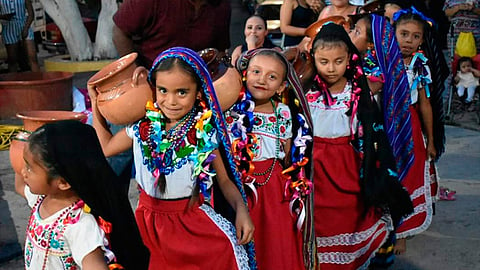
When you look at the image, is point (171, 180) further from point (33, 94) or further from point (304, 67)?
point (33, 94)

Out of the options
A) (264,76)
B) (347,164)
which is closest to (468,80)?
(347,164)

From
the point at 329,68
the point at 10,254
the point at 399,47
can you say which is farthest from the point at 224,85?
the point at 10,254

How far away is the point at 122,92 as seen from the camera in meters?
3.00

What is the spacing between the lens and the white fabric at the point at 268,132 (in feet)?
11.9

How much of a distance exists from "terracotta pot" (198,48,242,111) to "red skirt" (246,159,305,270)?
1.79 ft

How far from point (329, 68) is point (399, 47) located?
80 cm

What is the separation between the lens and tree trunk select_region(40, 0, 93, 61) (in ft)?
35.9

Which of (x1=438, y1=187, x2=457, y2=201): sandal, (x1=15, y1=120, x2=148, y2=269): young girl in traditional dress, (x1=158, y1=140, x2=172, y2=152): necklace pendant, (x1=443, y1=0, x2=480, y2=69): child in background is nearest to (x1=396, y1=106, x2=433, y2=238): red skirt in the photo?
(x1=438, y1=187, x2=457, y2=201): sandal

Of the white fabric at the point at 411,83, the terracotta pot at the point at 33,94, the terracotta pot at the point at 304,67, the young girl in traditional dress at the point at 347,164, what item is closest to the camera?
the terracotta pot at the point at 304,67

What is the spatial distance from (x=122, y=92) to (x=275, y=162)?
1.01m

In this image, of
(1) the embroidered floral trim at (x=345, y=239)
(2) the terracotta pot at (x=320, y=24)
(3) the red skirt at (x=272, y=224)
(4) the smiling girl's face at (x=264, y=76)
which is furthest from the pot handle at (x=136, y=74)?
(1) the embroidered floral trim at (x=345, y=239)

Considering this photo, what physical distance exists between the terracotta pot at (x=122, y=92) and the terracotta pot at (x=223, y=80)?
31 cm

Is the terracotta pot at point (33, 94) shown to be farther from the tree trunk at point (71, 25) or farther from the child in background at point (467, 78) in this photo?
the child in background at point (467, 78)

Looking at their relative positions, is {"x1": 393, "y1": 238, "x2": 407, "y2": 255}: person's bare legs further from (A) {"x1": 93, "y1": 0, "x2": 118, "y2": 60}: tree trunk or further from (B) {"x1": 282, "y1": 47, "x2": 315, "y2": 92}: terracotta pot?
(A) {"x1": 93, "y1": 0, "x2": 118, "y2": 60}: tree trunk
